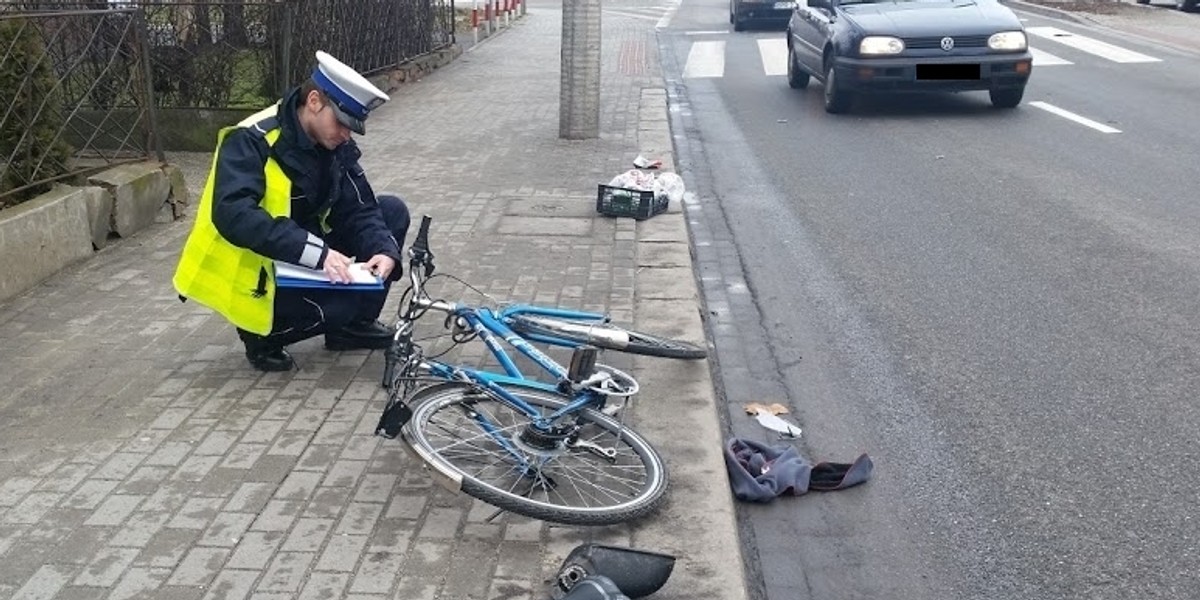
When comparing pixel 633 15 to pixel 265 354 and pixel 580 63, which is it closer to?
pixel 580 63

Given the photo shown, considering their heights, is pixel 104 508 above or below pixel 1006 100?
below

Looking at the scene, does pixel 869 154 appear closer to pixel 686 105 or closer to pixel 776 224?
pixel 776 224

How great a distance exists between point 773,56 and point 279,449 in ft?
58.9

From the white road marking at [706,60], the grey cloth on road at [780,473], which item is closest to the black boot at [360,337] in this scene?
the grey cloth on road at [780,473]

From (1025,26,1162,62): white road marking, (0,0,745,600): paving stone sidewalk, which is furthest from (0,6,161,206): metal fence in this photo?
(1025,26,1162,62): white road marking

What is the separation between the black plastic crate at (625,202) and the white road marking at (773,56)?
10673 millimetres

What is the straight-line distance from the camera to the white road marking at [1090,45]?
1961 cm

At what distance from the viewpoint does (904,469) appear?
4961 mm

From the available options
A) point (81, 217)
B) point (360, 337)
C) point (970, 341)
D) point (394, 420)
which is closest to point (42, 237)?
point (81, 217)

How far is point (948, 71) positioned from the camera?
13.5 m

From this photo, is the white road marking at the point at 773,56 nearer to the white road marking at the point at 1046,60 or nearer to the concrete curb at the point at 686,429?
the white road marking at the point at 1046,60

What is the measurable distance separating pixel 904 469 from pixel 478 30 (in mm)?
20730

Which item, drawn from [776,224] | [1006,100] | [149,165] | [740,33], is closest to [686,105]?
[1006,100]

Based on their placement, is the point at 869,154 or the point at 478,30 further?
the point at 478,30
